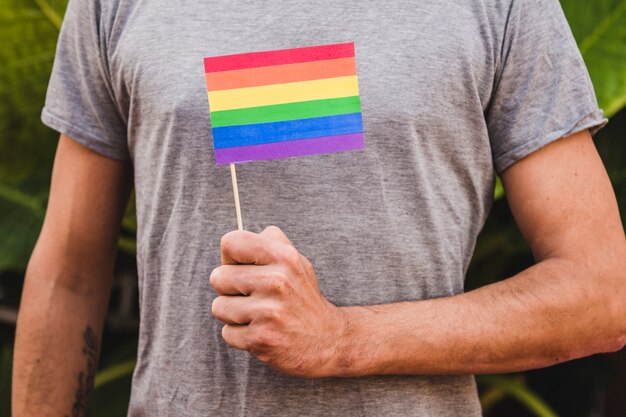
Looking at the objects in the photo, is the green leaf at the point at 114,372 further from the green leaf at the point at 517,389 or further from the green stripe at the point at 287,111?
the green stripe at the point at 287,111

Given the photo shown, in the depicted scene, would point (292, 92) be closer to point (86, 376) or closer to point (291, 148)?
point (291, 148)

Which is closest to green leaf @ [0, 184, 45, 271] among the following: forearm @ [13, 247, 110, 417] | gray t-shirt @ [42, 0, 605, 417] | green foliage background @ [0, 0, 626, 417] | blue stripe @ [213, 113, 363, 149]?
green foliage background @ [0, 0, 626, 417]

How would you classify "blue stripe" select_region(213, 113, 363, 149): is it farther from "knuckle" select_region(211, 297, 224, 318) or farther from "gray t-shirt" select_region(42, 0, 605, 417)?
"knuckle" select_region(211, 297, 224, 318)

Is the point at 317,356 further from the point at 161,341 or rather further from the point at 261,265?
the point at 161,341

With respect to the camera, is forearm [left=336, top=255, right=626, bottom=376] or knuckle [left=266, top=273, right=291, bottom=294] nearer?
knuckle [left=266, top=273, right=291, bottom=294]

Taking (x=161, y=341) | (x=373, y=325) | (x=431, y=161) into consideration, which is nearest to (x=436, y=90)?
(x=431, y=161)

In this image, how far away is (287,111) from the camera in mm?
944

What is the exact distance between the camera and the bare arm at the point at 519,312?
3.06 feet

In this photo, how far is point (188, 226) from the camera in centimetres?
107

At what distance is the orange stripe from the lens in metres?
0.94

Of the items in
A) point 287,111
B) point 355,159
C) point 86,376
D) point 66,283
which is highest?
point 287,111

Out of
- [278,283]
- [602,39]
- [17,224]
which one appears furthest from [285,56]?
[17,224]

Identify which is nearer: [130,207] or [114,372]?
[130,207]

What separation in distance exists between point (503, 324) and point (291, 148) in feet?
1.26
